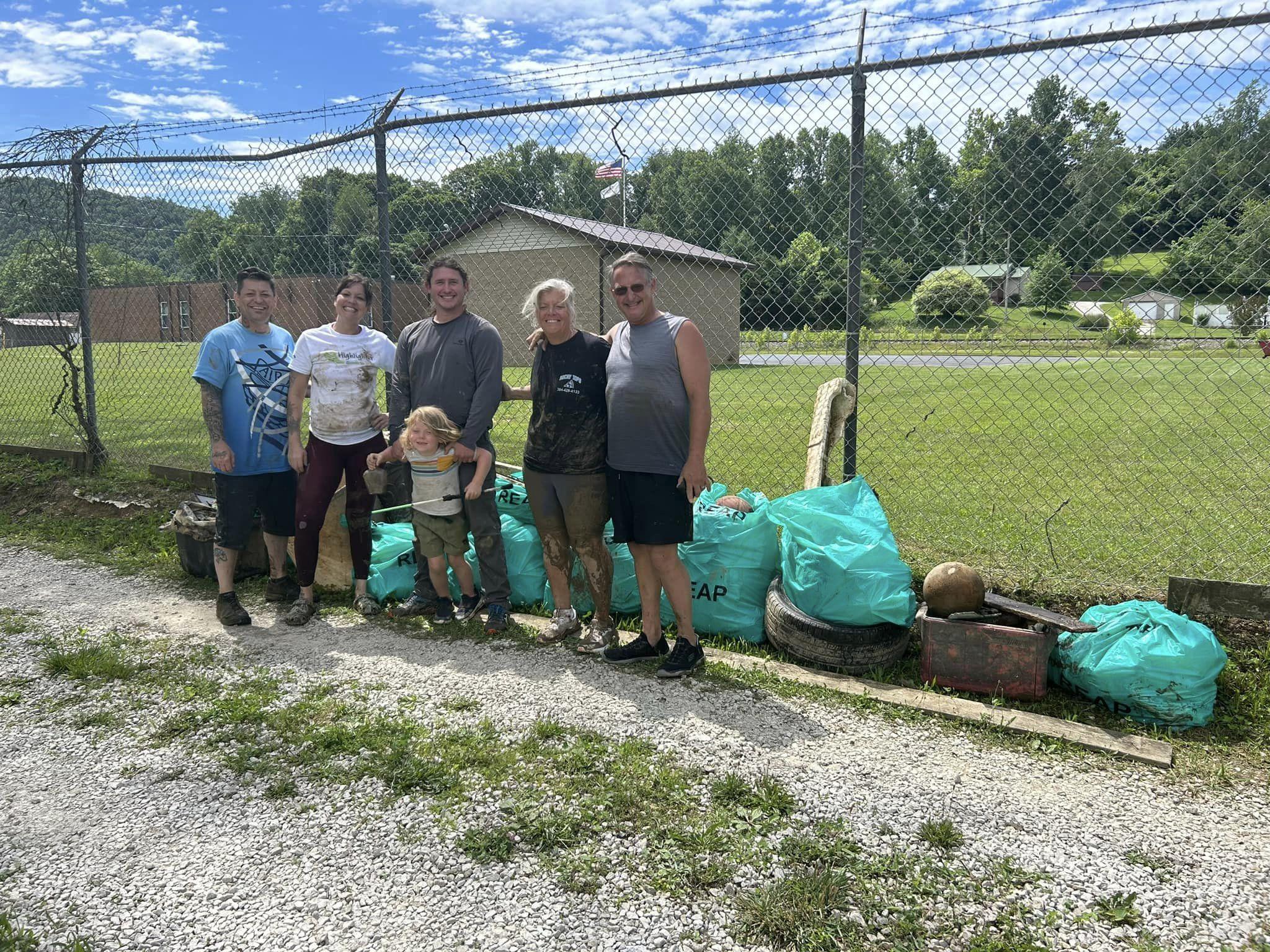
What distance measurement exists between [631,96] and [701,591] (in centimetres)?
290

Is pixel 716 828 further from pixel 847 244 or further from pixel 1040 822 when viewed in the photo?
pixel 847 244

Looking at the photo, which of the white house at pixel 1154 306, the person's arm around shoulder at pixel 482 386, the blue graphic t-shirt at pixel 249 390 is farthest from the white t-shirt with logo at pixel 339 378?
the white house at pixel 1154 306

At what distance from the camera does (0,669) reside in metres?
4.24

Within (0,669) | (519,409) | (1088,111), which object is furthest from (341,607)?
(519,409)

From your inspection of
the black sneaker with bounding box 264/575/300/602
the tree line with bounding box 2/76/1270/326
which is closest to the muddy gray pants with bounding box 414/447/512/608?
the black sneaker with bounding box 264/575/300/602

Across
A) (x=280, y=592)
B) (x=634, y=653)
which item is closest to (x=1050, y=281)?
(x=634, y=653)

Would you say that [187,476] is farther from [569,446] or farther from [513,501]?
[569,446]

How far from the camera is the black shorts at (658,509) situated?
3.95 meters

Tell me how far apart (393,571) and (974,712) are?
343cm

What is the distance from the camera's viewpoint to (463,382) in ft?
15.1

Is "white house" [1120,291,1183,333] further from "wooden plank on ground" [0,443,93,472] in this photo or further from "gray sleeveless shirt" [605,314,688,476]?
"wooden plank on ground" [0,443,93,472]

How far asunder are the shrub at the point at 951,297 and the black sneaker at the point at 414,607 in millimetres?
3627

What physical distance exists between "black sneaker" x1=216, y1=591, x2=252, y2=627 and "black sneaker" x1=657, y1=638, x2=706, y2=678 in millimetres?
2523

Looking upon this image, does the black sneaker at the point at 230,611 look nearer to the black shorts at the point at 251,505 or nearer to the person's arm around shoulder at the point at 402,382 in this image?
the black shorts at the point at 251,505
